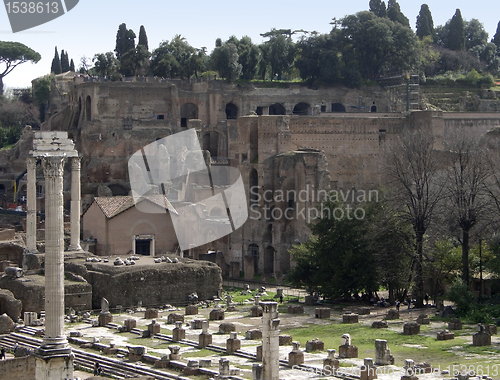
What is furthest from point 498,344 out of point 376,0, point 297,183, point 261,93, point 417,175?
point 376,0

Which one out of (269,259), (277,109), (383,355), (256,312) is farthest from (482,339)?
(277,109)

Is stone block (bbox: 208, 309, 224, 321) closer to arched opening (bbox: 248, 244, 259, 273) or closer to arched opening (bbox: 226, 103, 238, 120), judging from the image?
arched opening (bbox: 248, 244, 259, 273)

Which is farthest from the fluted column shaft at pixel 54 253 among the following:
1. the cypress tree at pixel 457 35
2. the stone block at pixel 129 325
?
the cypress tree at pixel 457 35

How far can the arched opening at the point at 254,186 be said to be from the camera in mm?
51250

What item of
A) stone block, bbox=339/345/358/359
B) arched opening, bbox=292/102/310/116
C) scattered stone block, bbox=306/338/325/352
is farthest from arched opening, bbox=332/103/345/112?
stone block, bbox=339/345/358/359

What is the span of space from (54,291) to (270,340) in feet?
16.9

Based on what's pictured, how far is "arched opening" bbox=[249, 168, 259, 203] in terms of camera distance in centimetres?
5125

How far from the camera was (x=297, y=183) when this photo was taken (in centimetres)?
4947

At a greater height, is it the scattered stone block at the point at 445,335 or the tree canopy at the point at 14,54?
the tree canopy at the point at 14,54

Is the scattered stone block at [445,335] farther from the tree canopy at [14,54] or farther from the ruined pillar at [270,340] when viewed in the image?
the tree canopy at [14,54]

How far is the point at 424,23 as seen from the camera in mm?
79688

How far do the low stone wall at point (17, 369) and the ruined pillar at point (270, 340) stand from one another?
692 cm

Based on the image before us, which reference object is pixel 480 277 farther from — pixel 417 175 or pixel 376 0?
pixel 376 0

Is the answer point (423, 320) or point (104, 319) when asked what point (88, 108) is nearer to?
point (104, 319)
